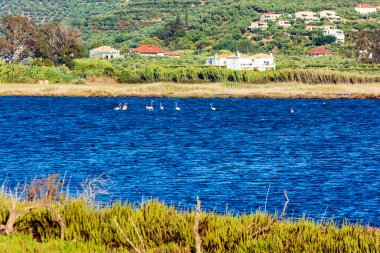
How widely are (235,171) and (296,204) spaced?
26.5 feet

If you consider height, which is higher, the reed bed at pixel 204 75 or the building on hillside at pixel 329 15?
the building on hillside at pixel 329 15

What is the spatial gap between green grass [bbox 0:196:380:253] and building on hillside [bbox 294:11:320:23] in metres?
171

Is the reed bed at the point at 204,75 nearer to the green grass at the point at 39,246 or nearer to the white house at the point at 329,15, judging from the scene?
the green grass at the point at 39,246

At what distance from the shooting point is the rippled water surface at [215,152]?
93.8ft

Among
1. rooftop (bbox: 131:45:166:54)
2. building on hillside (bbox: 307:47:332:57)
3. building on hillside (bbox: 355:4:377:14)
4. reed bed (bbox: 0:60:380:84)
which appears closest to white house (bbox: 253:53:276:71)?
reed bed (bbox: 0:60:380:84)

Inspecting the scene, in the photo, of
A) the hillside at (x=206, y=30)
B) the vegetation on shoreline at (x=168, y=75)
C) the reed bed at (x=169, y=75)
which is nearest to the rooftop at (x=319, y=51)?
the hillside at (x=206, y=30)

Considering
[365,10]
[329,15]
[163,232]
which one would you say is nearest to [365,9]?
[365,10]

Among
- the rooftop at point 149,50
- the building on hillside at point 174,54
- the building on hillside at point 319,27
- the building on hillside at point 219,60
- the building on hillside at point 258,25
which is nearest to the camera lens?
the building on hillside at point 219,60

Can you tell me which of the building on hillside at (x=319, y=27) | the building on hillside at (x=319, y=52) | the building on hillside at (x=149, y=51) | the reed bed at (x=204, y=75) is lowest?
the building on hillside at (x=319, y=52)

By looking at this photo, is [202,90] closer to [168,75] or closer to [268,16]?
[168,75]

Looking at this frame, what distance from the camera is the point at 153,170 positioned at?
35000 mm

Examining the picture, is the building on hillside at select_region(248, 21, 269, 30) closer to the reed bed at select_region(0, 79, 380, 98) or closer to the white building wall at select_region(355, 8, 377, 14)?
the white building wall at select_region(355, 8, 377, 14)

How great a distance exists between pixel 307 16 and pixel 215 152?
14974 cm

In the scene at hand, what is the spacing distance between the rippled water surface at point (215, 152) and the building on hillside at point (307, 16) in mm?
107785
